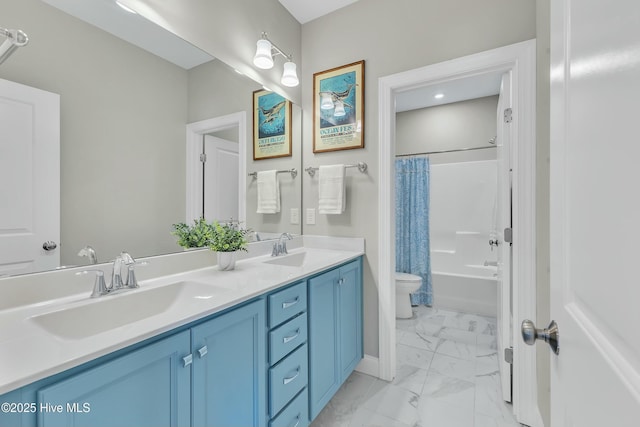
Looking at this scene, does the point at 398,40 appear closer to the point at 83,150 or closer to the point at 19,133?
the point at 83,150

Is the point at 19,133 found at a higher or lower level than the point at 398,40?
lower

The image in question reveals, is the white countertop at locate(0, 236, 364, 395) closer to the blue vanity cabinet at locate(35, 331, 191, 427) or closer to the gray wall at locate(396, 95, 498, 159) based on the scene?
the blue vanity cabinet at locate(35, 331, 191, 427)

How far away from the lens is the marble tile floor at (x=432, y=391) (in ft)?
5.03

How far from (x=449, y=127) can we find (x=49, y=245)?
151 inches

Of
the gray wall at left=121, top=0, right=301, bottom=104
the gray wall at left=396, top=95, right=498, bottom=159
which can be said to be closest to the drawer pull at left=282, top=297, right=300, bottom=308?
the gray wall at left=121, top=0, right=301, bottom=104

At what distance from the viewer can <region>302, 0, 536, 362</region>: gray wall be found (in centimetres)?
160

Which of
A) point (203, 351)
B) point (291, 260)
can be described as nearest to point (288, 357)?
point (203, 351)

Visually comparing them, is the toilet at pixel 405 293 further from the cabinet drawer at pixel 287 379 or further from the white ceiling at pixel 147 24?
the white ceiling at pixel 147 24

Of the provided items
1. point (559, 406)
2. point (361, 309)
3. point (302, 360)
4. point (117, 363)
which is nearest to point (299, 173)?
point (361, 309)

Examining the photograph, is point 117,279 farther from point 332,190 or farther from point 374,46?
point 374,46

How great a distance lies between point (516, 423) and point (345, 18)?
2784 millimetres

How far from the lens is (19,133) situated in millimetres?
889

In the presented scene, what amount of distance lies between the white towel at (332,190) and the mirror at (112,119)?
870 millimetres

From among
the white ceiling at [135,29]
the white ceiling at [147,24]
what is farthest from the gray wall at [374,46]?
the white ceiling at [135,29]
